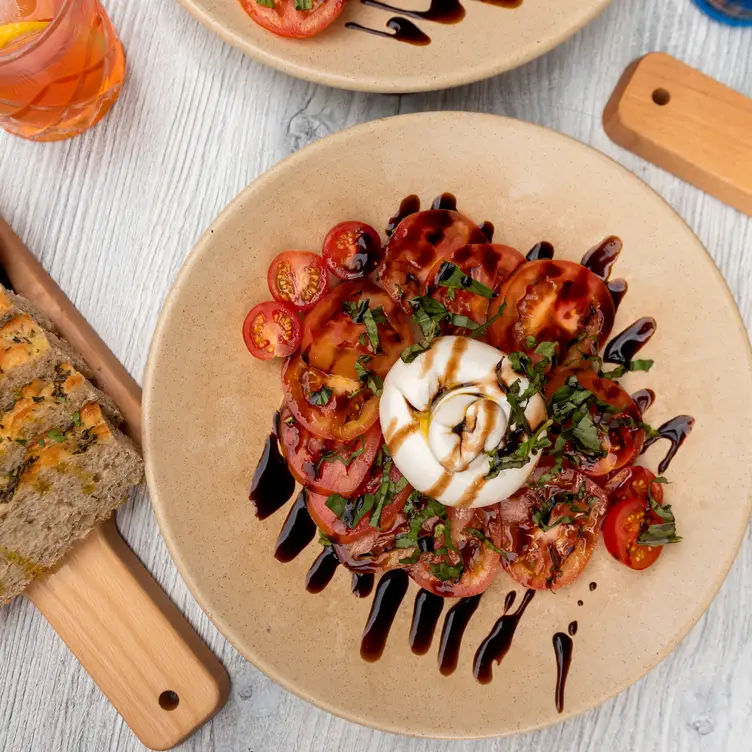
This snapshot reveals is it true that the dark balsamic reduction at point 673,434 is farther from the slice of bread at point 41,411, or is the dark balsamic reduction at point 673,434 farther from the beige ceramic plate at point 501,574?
the slice of bread at point 41,411

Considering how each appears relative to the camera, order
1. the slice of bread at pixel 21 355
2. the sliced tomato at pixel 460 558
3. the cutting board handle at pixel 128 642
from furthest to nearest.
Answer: the cutting board handle at pixel 128 642 < the sliced tomato at pixel 460 558 < the slice of bread at pixel 21 355

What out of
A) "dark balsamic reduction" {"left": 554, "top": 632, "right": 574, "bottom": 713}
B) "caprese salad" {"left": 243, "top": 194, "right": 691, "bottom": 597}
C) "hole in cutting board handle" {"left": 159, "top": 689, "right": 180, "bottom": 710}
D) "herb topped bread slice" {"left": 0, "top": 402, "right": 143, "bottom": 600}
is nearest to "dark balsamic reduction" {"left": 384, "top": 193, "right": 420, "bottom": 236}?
"caprese salad" {"left": 243, "top": 194, "right": 691, "bottom": 597}

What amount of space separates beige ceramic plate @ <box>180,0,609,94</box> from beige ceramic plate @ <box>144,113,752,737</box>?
0.28 ft

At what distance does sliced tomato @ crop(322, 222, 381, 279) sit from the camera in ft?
4.74

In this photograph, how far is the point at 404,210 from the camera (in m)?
1.49

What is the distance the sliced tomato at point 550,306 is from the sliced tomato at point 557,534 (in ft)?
0.92

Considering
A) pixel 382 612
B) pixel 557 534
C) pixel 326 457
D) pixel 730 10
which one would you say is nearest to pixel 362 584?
pixel 382 612

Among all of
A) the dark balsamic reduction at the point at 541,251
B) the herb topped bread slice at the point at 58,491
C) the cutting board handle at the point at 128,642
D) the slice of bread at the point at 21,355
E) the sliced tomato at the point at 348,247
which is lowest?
the cutting board handle at the point at 128,642

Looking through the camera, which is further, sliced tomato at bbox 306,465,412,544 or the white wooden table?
the white wooden table

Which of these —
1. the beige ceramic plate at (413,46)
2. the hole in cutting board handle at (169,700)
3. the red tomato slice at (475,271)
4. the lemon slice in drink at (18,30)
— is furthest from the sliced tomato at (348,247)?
the hole in cutting board handle at (169,700)

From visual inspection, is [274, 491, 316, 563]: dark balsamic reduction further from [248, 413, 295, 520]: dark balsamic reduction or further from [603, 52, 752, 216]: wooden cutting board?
[603, 52, 752, 216]: wooden cutting board

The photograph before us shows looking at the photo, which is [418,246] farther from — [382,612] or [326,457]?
[382,612]

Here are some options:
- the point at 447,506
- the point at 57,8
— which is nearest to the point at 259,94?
the point at 57,8

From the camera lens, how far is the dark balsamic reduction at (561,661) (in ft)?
4.77
